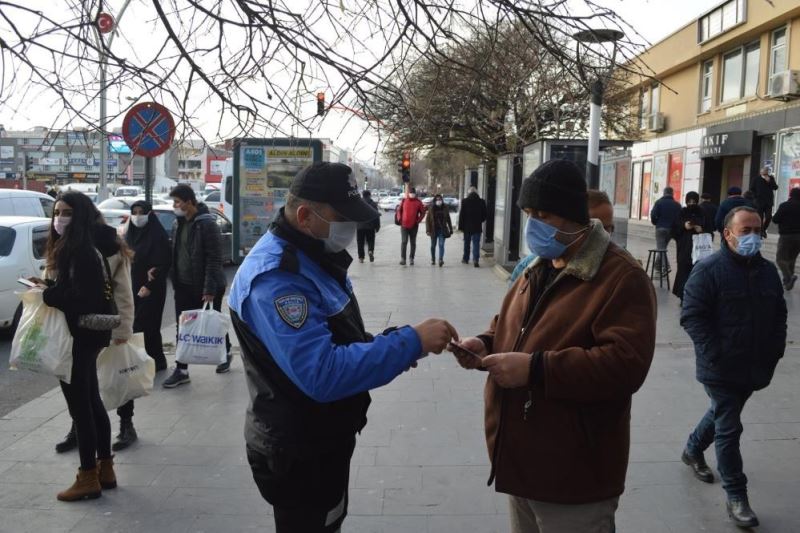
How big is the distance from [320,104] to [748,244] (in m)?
2.60

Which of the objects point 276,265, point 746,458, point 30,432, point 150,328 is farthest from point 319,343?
point 150,328

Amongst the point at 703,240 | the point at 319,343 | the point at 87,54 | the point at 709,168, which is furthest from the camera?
the point at 709,168

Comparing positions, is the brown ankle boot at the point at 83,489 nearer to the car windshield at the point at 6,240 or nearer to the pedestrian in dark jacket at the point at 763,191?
the car windshield at the point at 6,240

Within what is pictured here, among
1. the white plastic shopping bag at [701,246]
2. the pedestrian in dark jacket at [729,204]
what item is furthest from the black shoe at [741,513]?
the pedestrian in dark jacket at [729,204]

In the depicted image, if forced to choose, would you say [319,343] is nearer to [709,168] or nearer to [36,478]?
[36,478]

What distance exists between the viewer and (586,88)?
4184 mm

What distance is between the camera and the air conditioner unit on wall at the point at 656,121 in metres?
28.5

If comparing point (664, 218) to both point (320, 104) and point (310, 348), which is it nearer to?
point (320, 104)

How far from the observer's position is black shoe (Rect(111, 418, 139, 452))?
485cm

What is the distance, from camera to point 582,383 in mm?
2199

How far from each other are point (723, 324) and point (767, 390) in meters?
2.69

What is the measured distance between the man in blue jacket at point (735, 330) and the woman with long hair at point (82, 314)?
347cm

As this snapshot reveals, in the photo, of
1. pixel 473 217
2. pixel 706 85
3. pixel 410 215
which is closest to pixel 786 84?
pixel 706 85

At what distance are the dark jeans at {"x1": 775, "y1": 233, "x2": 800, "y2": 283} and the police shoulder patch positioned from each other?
11.3 m
